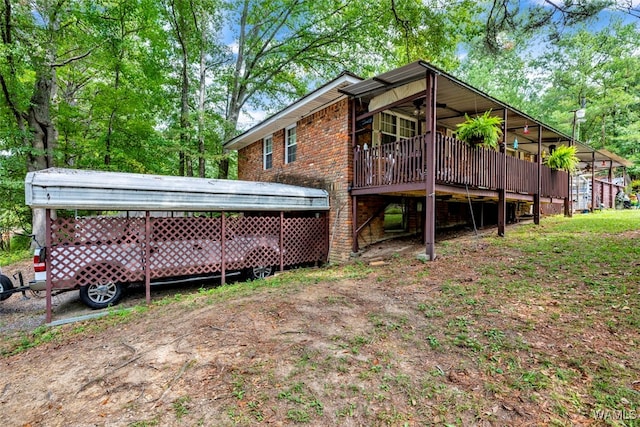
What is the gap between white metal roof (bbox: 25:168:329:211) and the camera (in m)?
5.56

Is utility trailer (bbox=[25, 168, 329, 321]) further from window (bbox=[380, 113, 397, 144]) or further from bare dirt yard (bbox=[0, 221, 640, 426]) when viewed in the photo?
window (bbox=[380, 113, 397, 144])

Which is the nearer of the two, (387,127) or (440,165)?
(440,165)

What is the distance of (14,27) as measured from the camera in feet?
32.5

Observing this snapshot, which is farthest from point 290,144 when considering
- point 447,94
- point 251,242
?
point 447,94

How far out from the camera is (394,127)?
33.2 ft

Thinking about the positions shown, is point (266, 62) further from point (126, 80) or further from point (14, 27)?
point (14, 27)

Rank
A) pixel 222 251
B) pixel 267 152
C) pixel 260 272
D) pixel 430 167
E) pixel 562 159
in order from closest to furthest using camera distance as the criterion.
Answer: pixel 430 167 → pixel 222 251 → pixel 260 272 → pixel 562 159 → pixel 267 152

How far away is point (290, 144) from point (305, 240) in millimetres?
4578

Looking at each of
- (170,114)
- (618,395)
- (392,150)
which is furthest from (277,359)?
(170,114)

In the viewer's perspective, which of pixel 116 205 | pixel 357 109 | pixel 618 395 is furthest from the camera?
pixel 357 109

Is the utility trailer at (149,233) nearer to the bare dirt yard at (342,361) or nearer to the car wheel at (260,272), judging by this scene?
the car wheel at (260,272)

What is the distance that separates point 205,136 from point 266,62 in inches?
264

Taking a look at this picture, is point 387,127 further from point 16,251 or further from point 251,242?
point 16,251

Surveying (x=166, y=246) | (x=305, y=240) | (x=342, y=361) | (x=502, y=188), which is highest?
(x=502, y=188)
